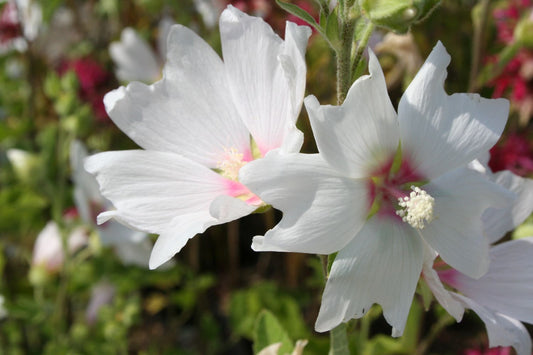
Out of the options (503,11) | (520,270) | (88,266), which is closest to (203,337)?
(88,266)

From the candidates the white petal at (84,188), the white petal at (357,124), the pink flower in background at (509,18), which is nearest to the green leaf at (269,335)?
the white petal at (357,124)

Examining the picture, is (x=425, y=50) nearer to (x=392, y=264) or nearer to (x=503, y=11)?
(x=503, y=11)

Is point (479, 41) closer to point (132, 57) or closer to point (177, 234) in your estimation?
point (177, 234)

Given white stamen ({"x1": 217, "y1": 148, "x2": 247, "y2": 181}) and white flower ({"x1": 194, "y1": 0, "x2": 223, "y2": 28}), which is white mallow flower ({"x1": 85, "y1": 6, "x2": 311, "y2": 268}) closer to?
white stamen ({"x1": 217, "y1": 148, "x2": 247, "y2": 181})

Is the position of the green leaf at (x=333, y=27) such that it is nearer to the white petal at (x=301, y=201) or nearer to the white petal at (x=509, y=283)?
the white petal at (x=301, y=201)

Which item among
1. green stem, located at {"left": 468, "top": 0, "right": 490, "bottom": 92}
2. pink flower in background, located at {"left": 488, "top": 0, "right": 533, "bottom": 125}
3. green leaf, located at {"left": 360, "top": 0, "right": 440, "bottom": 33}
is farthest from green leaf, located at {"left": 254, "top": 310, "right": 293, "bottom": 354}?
pink flower in background, located at {"left": 488, "top": 0, "right": 533, "bottom": 125}
